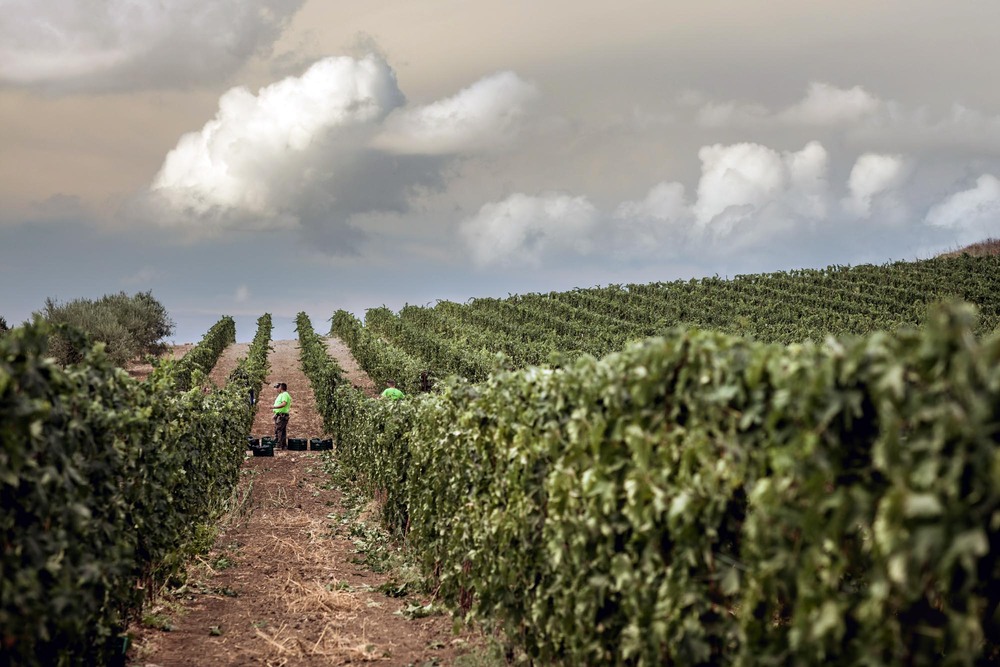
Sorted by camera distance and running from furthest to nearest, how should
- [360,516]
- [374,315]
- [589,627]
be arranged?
[374,315]
[360,516]
[589,627]

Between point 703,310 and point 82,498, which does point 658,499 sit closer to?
point 82,498

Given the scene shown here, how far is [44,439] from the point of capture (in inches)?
190

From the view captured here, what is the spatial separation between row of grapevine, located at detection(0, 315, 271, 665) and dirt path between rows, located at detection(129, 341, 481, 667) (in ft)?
1.77

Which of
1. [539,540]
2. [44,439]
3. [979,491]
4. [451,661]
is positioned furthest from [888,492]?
[451,661]

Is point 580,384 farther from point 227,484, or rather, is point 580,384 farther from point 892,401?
point 227,484

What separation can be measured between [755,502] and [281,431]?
21994 millimetres

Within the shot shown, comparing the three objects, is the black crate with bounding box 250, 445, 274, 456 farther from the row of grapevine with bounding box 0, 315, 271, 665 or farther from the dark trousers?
the row of grapevine with bounding box 0, 315, 271, 665

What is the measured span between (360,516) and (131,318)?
37.9 metres

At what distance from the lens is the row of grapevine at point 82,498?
4.44 m

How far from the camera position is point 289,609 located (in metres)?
9.50

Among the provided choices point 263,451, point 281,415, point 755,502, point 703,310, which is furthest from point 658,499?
point 703,310

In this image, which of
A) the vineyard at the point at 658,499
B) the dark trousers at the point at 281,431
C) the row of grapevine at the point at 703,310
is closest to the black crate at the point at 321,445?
the dark trousers at the point at 281,431

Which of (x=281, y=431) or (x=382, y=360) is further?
(x=382, y=360)

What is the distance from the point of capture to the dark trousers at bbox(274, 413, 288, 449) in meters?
24.1
